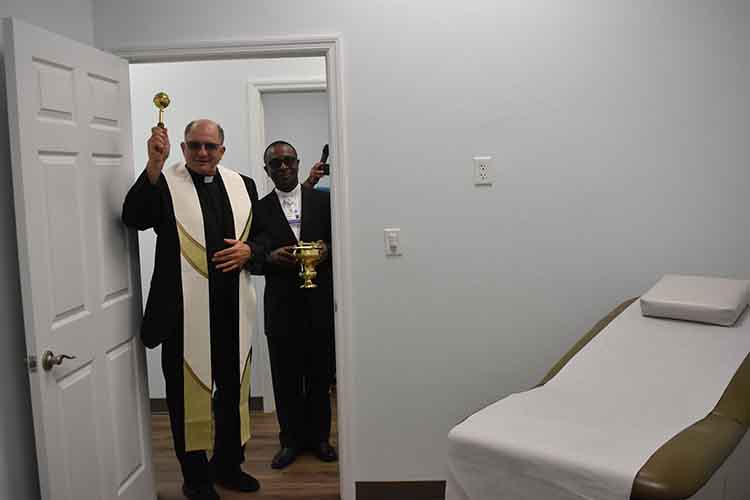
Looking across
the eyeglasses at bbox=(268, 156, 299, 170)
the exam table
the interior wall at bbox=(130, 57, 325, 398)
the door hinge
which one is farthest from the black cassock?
the exam table

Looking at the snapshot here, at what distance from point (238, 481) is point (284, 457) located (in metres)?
0.30

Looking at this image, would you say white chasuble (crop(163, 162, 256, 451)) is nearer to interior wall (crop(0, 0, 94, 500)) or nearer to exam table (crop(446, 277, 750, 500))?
interior wall (crop(0, 0, 94, 500))

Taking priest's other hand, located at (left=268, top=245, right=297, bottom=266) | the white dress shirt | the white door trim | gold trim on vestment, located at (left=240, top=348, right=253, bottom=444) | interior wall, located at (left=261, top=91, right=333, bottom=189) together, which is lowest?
gold trim on vestment, located at (left=240, top=348, right=253, bottom=444)

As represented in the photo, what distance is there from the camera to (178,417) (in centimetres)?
274

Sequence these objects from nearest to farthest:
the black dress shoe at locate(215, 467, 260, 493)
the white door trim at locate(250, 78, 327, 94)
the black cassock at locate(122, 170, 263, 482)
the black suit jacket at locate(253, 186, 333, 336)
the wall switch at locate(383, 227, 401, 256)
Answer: the black cassock at locate(122, 170, 263, 482) < the wall switch at locate(383, 227, 401, 256) < the black dress shoe at locate(215, 467, 260, 493) < the black suit jacket at locate(253, 186, 333, 336) < the white door trim at locate(250, 78, 327, 94)

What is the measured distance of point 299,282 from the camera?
3229mm

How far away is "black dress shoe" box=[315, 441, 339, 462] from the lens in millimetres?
3270

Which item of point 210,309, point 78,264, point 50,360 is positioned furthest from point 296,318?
point 50,360

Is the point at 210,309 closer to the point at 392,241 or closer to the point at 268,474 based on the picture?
the point at 392,241

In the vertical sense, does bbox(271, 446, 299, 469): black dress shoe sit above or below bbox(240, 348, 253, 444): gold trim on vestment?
below

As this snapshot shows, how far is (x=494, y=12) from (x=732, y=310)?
1.36 metres

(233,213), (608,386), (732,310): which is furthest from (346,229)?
(732,310)

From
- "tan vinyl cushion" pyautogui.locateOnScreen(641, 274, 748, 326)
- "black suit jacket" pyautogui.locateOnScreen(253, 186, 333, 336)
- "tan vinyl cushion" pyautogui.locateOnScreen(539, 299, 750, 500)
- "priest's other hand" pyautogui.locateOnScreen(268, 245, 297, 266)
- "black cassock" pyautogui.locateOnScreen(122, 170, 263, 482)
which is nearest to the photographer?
"tan vinyl cushion" pyautogui.locateOnScreen(539, 299, 750, 500)

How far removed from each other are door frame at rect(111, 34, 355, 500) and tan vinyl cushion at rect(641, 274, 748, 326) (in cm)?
112
